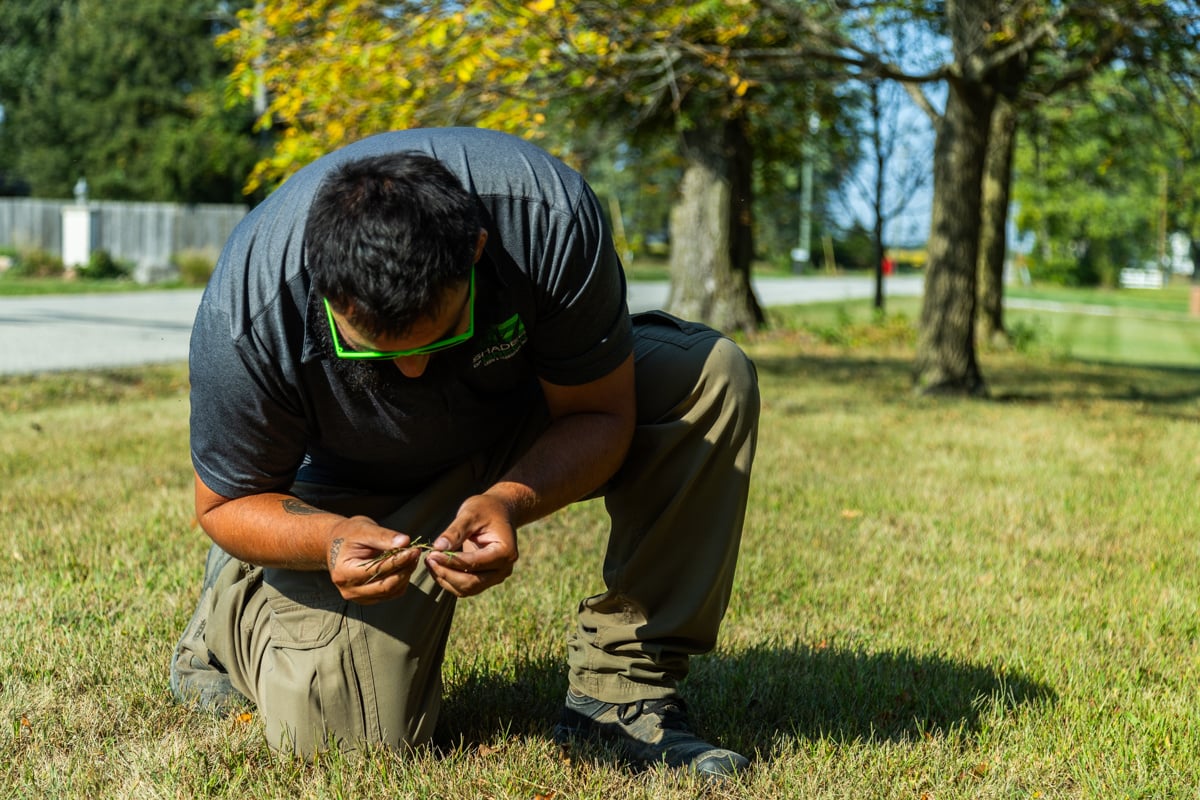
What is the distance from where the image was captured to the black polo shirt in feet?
7.55

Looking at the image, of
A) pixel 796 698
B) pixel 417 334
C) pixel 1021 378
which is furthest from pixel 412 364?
pixel 1021 378

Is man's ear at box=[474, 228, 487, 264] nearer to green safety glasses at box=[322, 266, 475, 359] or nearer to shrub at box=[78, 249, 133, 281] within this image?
green safety glasses at box=[322, 266, 475, 359]

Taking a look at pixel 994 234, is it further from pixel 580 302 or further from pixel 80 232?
pixel 80 232

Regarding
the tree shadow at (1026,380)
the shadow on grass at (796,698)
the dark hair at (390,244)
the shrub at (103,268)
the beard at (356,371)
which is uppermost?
the shrub at (103,268)

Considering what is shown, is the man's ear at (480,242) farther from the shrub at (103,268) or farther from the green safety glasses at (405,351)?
the shrub at (103,268)

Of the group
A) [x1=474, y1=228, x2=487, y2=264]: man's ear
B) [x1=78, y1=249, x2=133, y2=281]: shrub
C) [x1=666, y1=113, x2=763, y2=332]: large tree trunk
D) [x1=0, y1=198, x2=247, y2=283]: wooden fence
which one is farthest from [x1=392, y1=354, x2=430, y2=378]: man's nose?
[x1=0, y1=198, x2=247, y2=283]: wooden fence

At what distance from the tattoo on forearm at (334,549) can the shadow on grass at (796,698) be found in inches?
28.4

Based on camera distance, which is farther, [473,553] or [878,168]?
[878,168]

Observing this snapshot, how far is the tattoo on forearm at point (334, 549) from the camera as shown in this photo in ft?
7.30

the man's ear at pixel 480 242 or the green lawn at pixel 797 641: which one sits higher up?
the man's ear at pixel 480 242

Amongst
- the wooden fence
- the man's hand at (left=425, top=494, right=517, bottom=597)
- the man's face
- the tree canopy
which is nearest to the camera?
the man's face

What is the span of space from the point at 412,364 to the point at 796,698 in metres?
1.45

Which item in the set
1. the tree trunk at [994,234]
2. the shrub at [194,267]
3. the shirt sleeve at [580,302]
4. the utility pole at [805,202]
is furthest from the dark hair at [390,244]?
the shrub at [194,267]

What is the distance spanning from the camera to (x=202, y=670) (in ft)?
9.87
